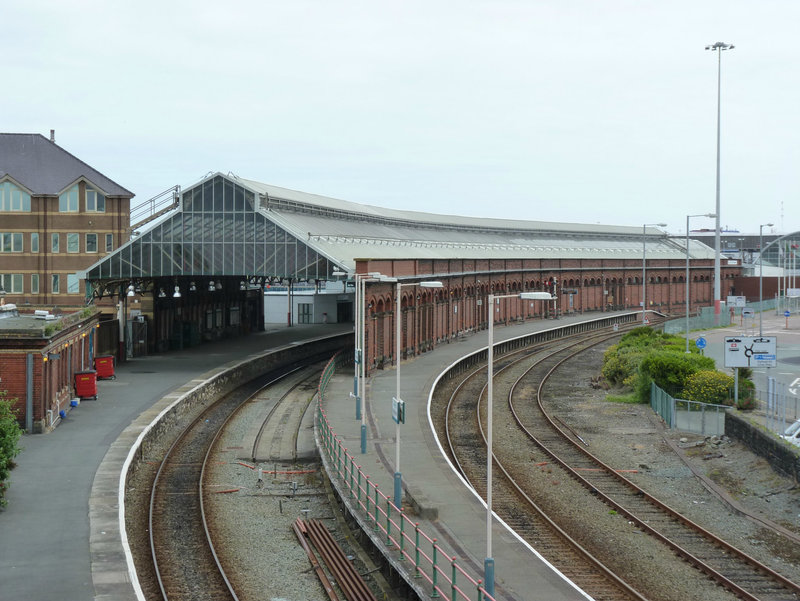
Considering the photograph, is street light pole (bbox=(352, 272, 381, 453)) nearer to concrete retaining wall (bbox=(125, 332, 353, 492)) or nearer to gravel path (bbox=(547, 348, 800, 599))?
concrete retaining wall (bbox=(125, 332, 353, 492))

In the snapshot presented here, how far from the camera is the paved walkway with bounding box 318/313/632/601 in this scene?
17.3 m

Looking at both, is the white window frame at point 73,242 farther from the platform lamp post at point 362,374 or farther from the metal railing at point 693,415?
the metal railing at point 693,415

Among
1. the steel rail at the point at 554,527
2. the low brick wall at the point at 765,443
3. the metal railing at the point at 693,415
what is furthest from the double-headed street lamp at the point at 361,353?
the low brick wall at the point at 765,443

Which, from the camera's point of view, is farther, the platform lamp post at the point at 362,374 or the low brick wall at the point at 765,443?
the platform lamp post at the point at 362,374

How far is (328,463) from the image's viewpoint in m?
26.9

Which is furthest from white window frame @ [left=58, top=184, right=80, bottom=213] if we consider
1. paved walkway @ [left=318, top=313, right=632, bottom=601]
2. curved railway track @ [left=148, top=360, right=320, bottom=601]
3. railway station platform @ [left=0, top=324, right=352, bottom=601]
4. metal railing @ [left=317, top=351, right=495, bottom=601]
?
metal railing @ [left=317, top=351, right=495, bottom=601]

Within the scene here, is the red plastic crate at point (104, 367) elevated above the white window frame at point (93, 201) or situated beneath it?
situated beneath

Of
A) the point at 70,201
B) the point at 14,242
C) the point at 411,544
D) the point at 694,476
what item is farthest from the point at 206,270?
the point at 411,544

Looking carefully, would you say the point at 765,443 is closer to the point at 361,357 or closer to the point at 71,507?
the point at 361,357

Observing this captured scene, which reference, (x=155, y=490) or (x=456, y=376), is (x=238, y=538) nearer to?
(x=155, y=490)

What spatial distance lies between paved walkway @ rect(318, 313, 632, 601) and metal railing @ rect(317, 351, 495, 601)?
43 cm

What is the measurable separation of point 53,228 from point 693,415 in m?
44.3

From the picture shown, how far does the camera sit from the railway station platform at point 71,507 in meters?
16.8

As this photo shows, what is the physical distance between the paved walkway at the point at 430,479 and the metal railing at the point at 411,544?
0.43 meters
